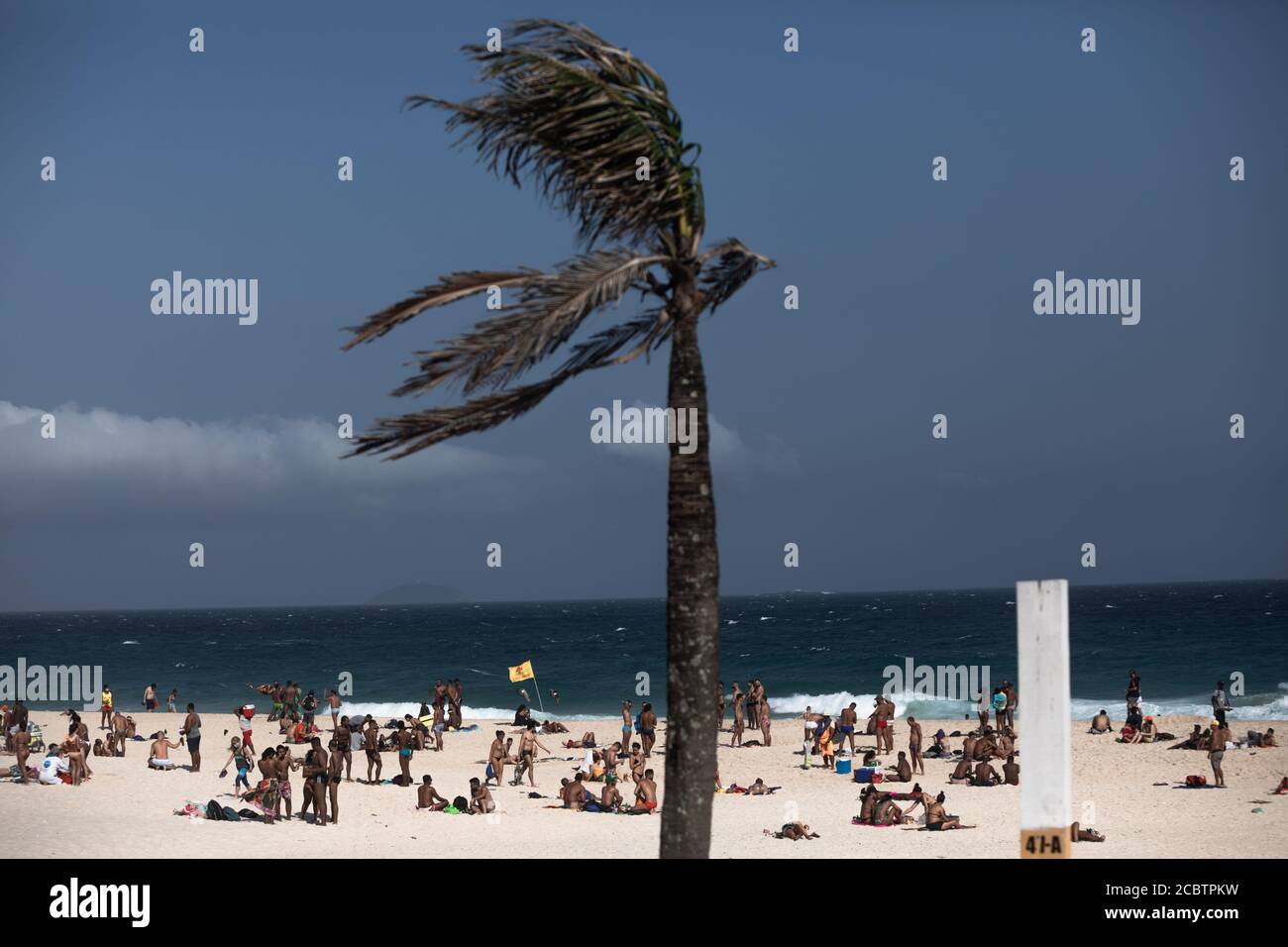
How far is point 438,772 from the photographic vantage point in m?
33.1

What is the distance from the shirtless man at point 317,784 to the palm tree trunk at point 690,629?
19.3m

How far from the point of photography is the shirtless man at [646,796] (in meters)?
26.6

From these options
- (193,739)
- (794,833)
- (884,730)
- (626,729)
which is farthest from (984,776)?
(193,739)

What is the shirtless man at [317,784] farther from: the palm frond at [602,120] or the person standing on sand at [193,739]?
the palm frond at [602,120]

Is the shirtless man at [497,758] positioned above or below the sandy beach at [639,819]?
above

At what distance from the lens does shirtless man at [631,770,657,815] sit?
2664 centimetres

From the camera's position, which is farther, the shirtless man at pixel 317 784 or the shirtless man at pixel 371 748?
the shirtless man at pixel 371 748

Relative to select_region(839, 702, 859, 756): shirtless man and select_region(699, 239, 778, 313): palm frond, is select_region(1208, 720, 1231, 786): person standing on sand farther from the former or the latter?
select_region(699, 239, 778, 313): palm frond

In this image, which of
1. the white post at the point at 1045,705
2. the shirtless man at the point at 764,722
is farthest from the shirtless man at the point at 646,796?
the white post at the point at 1045,705

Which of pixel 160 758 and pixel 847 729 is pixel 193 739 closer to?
pixel 160 758

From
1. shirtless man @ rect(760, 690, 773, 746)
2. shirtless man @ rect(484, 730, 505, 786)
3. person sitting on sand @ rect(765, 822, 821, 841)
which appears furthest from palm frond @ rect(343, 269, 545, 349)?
shirtless man @ rect(760, 690, 773, 746)

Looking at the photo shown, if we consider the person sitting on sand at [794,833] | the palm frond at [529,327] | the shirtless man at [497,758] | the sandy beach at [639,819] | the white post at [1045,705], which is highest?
the palm frond at [529,327]

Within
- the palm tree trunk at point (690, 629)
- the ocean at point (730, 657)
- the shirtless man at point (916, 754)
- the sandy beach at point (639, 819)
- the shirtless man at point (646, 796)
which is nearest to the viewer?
the palm tree trunk at point (690, 629)
